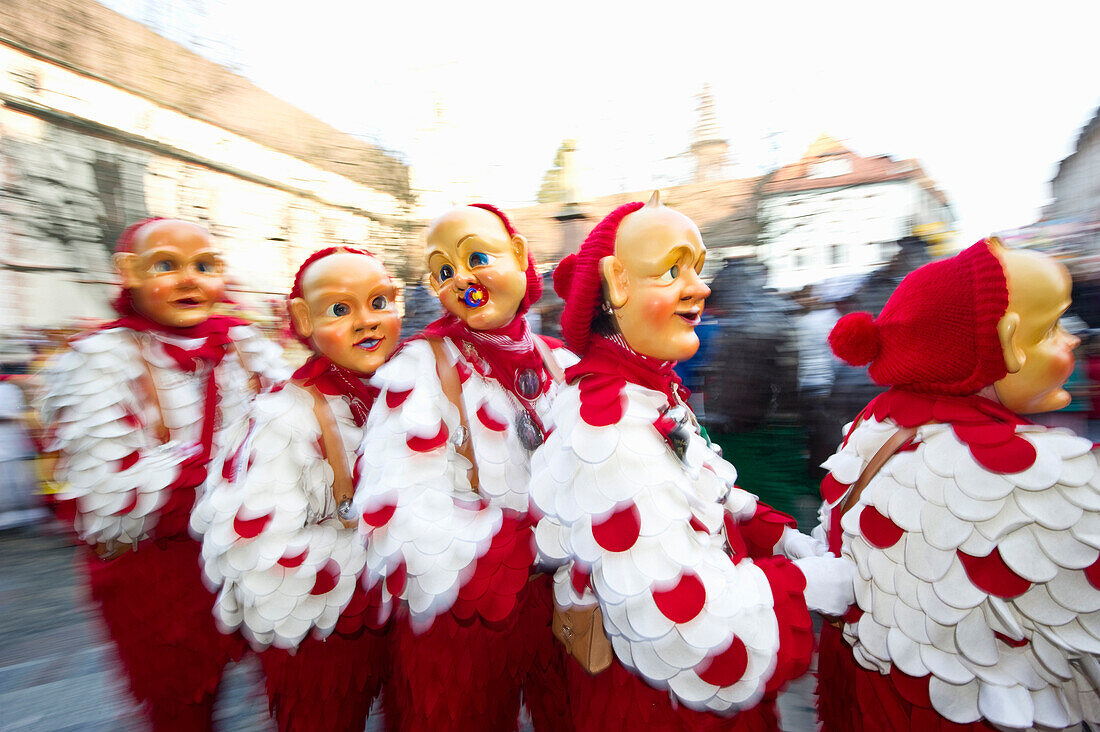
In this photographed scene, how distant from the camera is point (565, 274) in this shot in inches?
55.8

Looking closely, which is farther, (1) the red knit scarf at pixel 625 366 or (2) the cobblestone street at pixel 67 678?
(2) the cobblestone street at pixel 67 678

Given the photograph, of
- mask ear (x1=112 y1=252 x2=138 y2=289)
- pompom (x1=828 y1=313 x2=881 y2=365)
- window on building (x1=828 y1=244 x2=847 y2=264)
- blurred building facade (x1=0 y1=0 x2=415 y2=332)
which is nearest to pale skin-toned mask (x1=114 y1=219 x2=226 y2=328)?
mask ear (x1=112 y1=252 x2=138 y2=289)

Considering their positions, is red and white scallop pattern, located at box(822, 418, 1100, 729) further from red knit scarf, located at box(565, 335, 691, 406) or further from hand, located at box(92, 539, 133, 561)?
→ hand, located at box(92, 539, 133, 561)

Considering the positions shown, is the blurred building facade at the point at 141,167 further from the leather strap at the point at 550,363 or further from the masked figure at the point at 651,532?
the masked figure at the point at 651,532

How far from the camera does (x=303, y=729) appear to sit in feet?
5.16

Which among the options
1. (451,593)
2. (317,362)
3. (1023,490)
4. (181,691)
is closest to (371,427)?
(317,362)

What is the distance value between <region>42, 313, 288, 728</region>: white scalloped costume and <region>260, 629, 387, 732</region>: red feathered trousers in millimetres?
334

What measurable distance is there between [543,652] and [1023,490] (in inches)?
46.8

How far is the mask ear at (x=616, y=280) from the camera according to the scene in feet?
4.00

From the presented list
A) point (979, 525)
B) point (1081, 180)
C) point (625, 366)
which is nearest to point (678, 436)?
point (625, 366)

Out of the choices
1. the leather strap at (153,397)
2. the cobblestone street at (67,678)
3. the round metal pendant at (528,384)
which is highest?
the round metal pendant at (528,384)

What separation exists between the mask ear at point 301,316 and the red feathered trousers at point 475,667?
0.89m

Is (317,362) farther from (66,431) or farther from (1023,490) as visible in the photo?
(1023,490)

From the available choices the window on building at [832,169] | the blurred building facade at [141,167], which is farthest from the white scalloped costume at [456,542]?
the window on building at [832,169]
